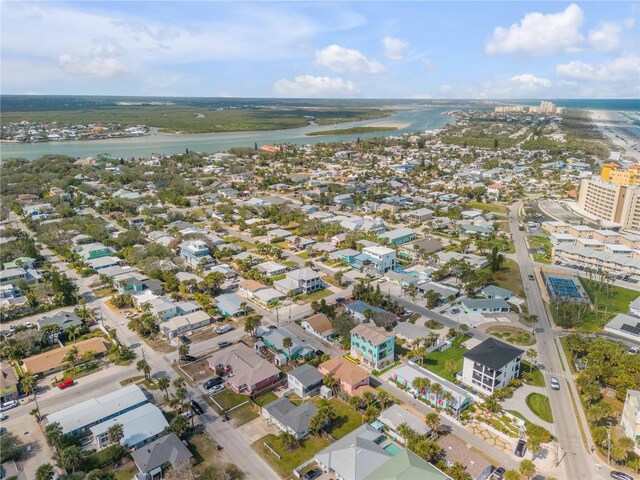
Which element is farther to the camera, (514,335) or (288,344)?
(514,335)

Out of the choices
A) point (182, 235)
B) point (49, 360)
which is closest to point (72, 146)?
point (182, 235)

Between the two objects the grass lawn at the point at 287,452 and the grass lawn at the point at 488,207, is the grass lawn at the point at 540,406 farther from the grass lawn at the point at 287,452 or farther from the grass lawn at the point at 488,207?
the grass lawn at the point at 488,207

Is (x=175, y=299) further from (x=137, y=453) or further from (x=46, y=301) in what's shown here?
(x=137, y=453)

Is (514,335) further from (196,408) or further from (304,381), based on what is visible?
(196,408)

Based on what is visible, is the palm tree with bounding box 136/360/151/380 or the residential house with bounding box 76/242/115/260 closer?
the palm tree with bounding box 136/360/151/380

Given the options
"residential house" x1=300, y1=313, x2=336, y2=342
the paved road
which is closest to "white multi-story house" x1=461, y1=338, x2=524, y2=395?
the paved road

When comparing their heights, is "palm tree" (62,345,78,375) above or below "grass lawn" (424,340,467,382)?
above

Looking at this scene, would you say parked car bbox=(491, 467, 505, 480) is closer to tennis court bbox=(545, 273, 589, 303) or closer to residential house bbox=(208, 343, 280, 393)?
residential house bbox=(208, 343, 280, 393)

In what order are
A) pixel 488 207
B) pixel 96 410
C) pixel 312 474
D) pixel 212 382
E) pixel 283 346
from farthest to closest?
pixel 488 207
pixel 283 346
pixel 212 382
pixel 96 410
pixel 312 474

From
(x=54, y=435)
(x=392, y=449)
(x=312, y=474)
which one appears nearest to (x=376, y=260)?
(x=392, y=449)
